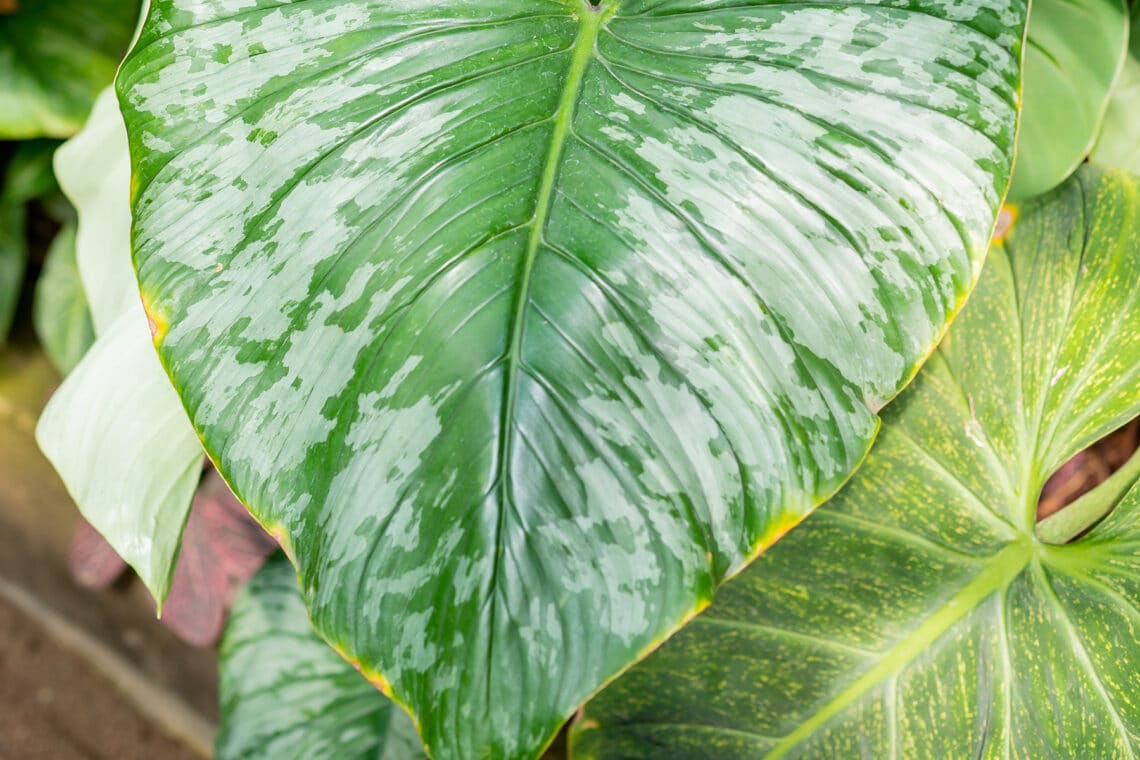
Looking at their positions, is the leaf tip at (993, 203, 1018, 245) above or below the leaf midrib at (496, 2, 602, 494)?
above

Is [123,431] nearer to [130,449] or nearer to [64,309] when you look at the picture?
[130,449]

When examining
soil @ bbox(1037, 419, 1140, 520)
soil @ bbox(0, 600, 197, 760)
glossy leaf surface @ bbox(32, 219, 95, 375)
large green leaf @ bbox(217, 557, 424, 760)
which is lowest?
soil @ bbox(0, 600, 197, 760)

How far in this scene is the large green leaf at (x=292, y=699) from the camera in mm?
854

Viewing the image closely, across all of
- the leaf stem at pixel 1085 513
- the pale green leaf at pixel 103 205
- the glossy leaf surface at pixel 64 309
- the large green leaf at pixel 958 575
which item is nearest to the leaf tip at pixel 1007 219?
the large green leaf at pixel 958 575

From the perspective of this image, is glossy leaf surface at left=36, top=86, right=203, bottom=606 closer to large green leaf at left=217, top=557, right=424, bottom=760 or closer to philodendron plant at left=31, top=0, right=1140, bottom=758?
philodendron plant at left=31, top=0, right=1140, bottom=758

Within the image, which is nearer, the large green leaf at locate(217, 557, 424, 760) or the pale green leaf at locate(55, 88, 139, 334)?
the pale green leaf at locate(55, 88, 139, 334)

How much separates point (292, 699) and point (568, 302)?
622 millimetres

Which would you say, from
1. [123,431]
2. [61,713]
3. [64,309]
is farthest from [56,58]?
[61,713]

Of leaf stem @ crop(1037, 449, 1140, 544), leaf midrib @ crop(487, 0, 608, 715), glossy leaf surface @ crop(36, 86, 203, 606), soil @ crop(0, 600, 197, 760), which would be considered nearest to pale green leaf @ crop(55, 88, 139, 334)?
glossy leaf surface @ crop(36, 86, 203, 606)

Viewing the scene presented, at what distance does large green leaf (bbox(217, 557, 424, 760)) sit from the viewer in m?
0.85

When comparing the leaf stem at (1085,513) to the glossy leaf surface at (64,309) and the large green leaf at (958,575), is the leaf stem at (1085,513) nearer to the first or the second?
the large green leaf at (958,575)

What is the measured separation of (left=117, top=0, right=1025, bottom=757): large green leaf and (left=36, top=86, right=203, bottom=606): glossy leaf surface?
17 centimetres

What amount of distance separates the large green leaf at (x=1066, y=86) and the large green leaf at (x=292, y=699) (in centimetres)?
73

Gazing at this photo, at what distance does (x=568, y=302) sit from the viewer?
451 millimetres
